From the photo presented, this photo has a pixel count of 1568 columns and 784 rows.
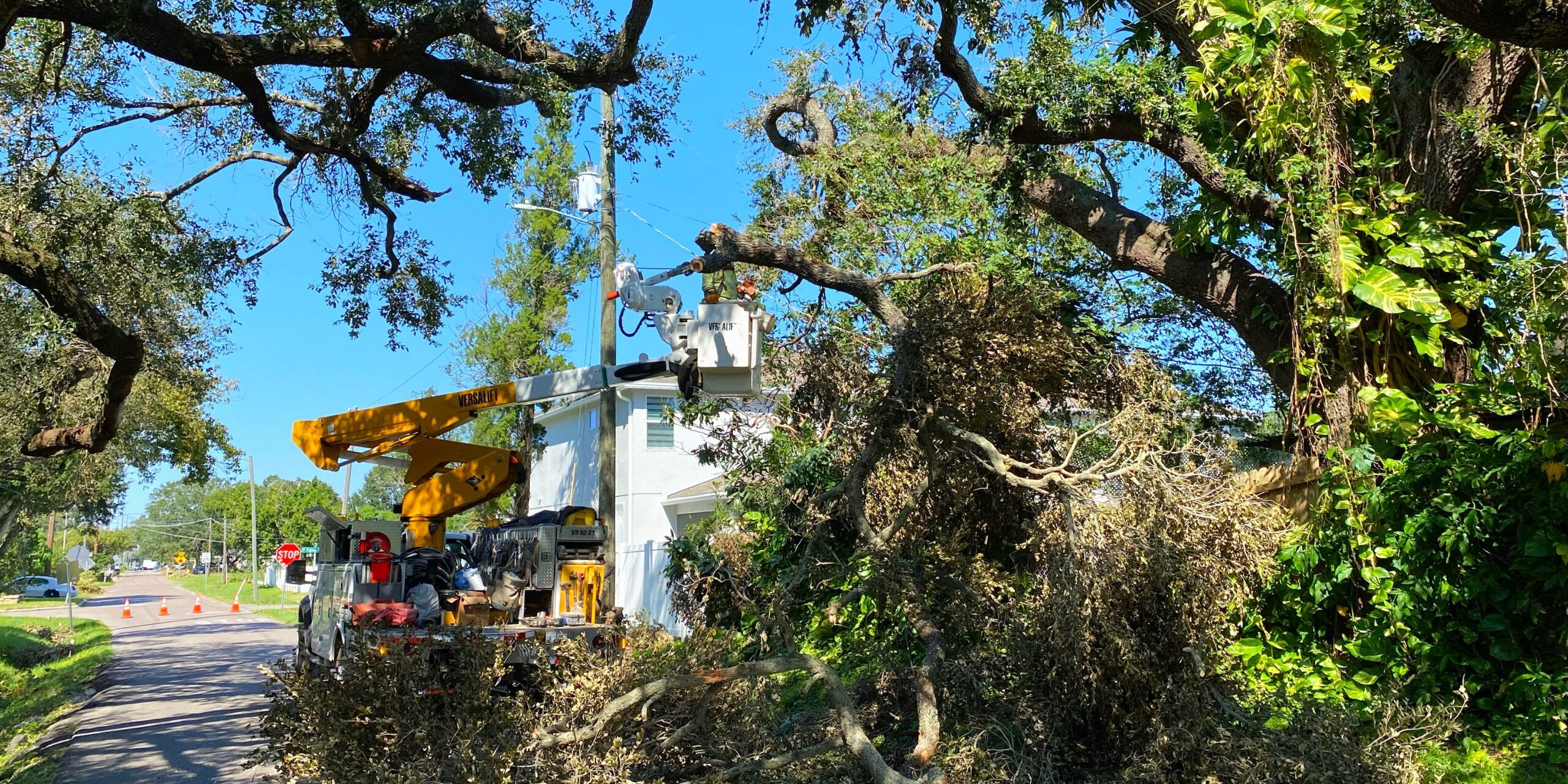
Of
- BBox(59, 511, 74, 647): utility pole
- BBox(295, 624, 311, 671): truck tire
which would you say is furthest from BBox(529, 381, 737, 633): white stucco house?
BBox(59, 511, 74, 647): utility pole

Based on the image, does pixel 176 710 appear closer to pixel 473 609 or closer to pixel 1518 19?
pixel 473 609

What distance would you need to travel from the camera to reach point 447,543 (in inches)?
498

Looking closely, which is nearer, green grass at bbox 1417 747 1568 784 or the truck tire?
green grass at bbox 1417 747 1568 784

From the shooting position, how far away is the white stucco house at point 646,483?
2067 cm

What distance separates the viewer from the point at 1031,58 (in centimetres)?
934

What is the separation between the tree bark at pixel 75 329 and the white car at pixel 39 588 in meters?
59.4

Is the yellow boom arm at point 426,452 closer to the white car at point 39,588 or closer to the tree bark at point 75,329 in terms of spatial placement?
the tree bark at point 75,329

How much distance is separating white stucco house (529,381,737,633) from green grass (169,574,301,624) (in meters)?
7.05

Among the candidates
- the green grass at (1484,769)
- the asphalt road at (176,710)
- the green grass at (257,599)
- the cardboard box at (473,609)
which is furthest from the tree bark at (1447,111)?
the green grass at (257,599)

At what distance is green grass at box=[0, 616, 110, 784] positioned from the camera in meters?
9.80

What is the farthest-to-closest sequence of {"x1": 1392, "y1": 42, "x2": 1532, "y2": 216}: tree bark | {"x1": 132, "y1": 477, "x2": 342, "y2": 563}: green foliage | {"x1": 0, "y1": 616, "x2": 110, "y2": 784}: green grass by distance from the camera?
{"x1": 132, "y1": 477, "x2": 342, "y2": 563}: green foliage → {"x1": 0, "y1": 616, "x2": 110, "y2": 784}: green grass → {"x1": 1392, "y1": 42, "x2": 1532, "y2": 216}: tree bark

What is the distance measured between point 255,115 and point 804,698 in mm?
7630

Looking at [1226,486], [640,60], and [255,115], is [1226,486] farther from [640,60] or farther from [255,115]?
[255,115]

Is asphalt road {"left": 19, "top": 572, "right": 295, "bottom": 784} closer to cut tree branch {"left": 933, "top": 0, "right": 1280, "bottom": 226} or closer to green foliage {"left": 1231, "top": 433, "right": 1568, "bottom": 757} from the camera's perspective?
green foliage {"left": 1231, "top": 433, "right": 1568, "bottom": 757}
